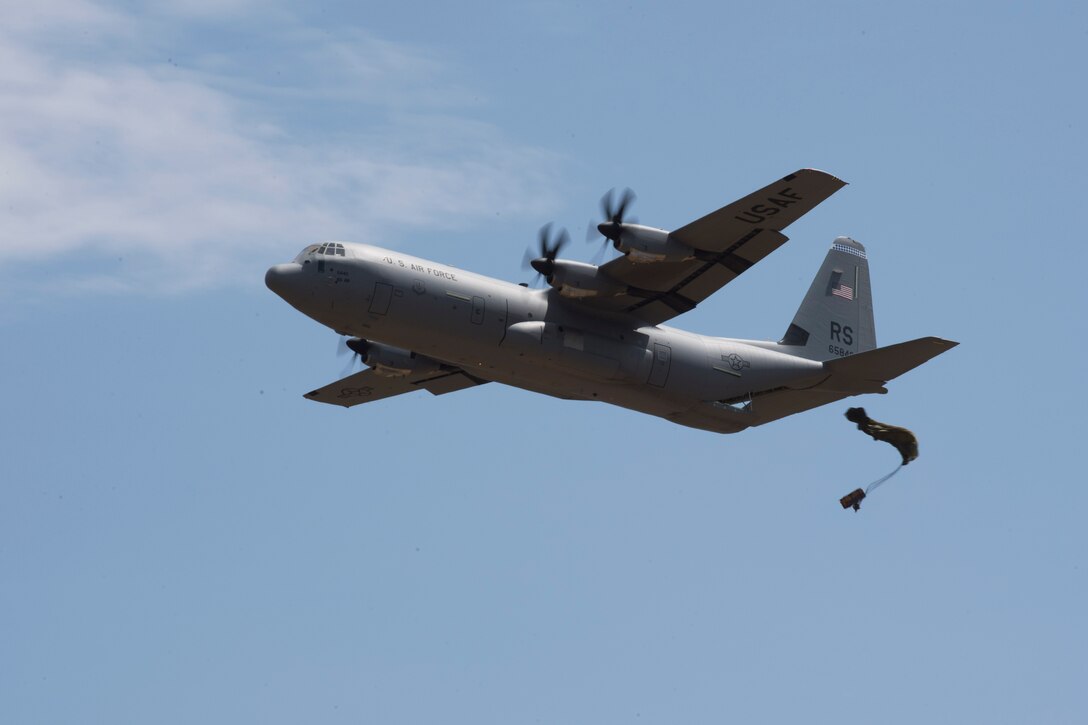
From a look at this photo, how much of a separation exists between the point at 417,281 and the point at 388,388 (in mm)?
7963

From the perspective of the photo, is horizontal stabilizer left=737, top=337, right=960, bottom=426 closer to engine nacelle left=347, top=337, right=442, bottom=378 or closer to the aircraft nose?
engine nacelle left=347, top=337, right=442, bottom=378

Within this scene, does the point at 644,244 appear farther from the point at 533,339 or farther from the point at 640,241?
the point at 533,339

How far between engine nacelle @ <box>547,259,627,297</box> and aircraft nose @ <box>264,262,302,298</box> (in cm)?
614

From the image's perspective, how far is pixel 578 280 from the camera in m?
35.6

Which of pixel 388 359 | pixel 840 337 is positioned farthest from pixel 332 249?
pixel 840 337

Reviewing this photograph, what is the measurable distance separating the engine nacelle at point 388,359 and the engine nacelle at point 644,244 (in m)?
7.64

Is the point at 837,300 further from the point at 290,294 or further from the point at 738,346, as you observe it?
the point at 290,294

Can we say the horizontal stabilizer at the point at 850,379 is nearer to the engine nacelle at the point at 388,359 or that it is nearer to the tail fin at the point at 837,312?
the tail fin at the point at 837,312

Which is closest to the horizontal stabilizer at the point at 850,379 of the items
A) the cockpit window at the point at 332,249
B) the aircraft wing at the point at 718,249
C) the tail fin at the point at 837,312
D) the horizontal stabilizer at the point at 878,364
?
the horizontal stabilizer at the point at 878,364

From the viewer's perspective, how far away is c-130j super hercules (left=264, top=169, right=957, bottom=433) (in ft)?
112

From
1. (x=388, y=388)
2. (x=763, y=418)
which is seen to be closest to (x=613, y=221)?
(x=763, y=418)

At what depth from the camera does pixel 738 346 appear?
38.0 m

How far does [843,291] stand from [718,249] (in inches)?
299

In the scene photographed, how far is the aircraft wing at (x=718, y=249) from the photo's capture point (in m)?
33.8
